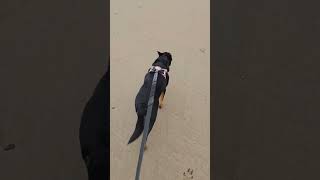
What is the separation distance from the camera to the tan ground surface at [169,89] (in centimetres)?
194

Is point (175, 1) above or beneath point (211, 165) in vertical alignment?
above

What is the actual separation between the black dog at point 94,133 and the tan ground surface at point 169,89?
3 centimetres

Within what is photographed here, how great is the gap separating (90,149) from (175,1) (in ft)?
2.50

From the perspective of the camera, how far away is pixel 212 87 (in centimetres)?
196

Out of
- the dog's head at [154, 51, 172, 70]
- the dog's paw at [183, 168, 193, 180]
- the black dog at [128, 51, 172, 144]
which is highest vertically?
the dog's head at [154, 51, 172, 70]

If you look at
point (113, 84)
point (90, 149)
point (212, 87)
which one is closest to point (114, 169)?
point (90, 149)

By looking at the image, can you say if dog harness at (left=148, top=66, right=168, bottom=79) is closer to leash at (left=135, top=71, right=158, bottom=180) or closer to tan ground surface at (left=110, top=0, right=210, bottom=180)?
leash at (left=135, top=71, right=158, bottom=180)

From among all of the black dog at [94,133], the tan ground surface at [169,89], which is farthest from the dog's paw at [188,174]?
the black dog at [94,133]

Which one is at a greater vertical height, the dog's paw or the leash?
the leash

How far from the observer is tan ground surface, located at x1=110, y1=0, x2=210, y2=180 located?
1.94 meters

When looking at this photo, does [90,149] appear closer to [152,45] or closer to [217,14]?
[152,45]

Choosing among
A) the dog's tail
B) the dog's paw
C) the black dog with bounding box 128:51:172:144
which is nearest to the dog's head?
the black dog with bounding box 128:51:172:144

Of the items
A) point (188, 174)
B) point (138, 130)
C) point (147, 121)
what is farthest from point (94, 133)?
point (188, 174)

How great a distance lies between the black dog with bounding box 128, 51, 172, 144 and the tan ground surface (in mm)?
96
